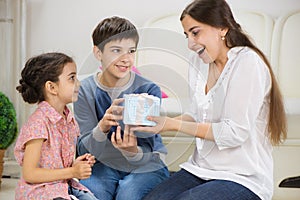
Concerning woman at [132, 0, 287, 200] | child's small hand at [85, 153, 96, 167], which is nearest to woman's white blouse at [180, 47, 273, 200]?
woman at [132, 0, 287, 200]

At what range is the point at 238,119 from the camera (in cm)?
129

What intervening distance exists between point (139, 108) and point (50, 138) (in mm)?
274

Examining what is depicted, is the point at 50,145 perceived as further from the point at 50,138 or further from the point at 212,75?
the point at 212,75

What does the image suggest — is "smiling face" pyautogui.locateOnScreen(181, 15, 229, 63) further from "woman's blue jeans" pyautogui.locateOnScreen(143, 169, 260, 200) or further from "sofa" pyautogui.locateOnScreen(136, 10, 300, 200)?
"woman's blue jeans" pyautogui.locateOnScreen(143, 169, 260, 200)

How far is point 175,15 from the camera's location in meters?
2.79

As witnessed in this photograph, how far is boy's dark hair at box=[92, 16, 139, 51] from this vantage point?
4.24 feet

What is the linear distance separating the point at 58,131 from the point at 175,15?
5.15 ft

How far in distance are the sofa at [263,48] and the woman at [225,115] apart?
5 cm

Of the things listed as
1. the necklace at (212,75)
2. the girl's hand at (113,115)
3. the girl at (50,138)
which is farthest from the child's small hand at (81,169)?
the necklace at (212,75)

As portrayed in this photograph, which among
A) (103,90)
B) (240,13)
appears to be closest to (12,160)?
(240,13)

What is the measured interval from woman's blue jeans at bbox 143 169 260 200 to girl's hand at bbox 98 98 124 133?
23 centimetres

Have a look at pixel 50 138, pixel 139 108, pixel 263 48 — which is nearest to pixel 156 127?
pixel 139 108

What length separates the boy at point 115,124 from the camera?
50.0 inches

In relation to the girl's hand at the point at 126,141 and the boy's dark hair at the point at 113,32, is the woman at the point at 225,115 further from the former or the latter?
the boy's dark hair at the point at 113,32
